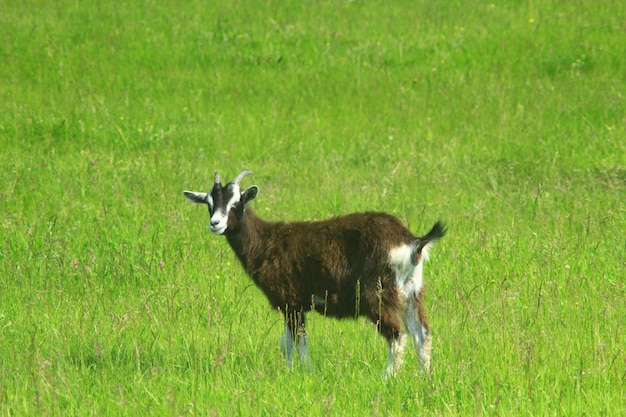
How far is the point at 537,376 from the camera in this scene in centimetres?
588

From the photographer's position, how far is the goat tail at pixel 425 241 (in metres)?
6.48

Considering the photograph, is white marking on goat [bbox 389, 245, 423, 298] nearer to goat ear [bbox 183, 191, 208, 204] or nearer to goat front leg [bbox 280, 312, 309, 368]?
goat front leg [bbox 280, 312, 309, 368]

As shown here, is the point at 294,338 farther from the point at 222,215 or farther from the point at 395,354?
the point at 222,215

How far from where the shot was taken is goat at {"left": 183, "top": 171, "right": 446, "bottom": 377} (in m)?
6.56

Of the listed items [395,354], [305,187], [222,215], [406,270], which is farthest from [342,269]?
[305,187]

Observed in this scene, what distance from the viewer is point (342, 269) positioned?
6.80 m

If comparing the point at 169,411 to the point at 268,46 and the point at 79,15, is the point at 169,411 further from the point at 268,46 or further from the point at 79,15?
the point at 79,15

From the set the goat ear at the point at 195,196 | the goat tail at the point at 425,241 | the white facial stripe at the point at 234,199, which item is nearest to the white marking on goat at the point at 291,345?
the goat tail at the point at 425,241

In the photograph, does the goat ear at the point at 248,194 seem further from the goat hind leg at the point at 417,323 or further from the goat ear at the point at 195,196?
the goat hind leg at the point at 417,323

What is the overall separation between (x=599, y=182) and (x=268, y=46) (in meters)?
7.29

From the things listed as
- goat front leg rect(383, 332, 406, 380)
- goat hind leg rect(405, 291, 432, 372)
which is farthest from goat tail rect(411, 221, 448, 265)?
goat front leg rect(383, 332, 406, 380)

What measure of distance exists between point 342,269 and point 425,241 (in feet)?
2.14

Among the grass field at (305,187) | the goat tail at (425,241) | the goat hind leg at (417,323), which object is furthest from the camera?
the goat hind leg at (417,323)

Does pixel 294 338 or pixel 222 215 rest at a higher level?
pixel 222 215
